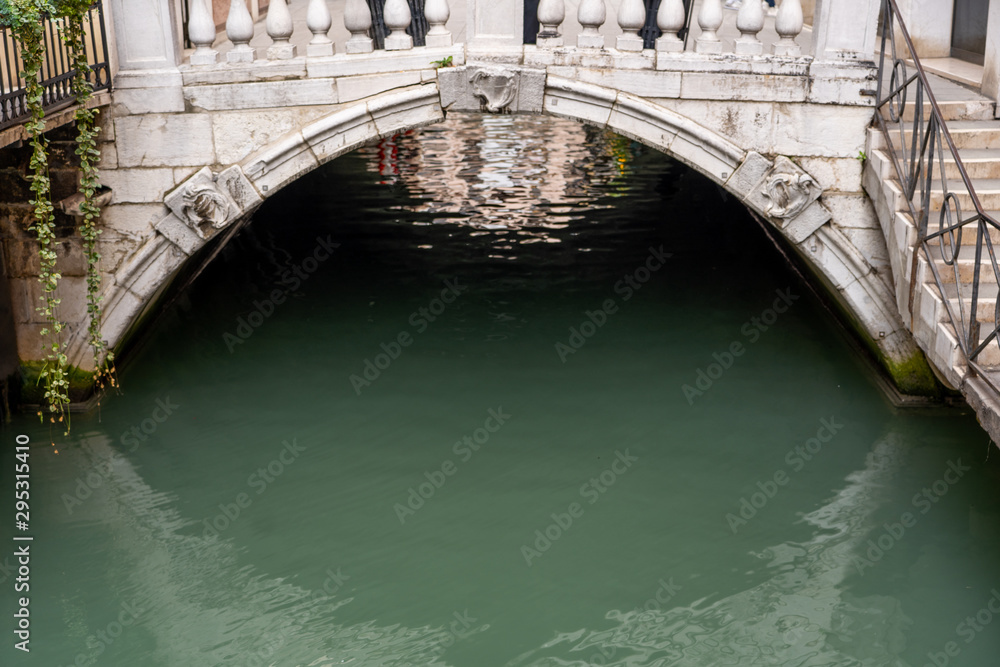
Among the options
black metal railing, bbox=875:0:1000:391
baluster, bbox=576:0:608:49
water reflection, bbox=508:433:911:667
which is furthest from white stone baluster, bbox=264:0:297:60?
water reflection, bbox=508:433:911:667

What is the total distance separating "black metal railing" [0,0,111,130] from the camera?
4.58 metres

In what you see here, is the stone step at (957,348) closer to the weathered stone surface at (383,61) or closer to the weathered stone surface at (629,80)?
the weathered stone surface at (629,80)

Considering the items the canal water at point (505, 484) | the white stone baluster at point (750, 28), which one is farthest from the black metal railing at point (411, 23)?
the canal water at point (505, 484)

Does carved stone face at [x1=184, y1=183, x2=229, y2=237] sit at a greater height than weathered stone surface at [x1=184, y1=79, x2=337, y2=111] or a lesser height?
lesser

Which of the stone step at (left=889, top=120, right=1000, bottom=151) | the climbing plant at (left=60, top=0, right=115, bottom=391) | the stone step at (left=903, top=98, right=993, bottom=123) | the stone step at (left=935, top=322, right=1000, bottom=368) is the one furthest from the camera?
the stone step at (left=903, top=98, right=993, bottom=123)

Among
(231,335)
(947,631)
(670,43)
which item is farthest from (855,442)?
(231,335)

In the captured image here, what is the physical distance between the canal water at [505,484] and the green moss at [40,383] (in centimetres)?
19

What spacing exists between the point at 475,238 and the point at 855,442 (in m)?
4.08

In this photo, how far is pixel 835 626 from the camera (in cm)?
431

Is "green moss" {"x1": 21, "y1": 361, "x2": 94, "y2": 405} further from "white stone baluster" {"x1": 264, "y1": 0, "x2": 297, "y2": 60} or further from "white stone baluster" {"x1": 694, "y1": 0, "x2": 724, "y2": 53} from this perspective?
"white stone baluster" {"x1": 694, "y1": 0, "x2": 724, "y2": 53}

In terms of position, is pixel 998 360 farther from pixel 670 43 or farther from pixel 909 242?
pixel 670 43

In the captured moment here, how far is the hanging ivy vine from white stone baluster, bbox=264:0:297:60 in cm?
90

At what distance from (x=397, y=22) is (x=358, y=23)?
0.66ft

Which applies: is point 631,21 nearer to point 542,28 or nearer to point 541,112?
point 542,28
